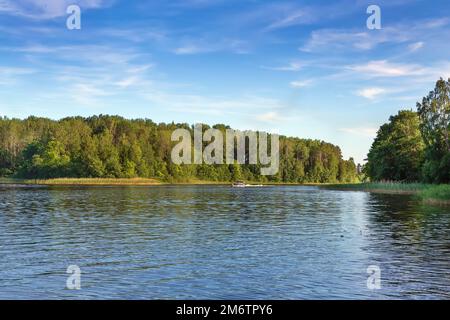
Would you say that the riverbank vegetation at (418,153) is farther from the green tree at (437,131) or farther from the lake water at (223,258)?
the lake water at (223,258)

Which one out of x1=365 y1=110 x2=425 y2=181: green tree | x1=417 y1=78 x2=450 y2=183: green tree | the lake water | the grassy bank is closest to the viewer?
the lake water

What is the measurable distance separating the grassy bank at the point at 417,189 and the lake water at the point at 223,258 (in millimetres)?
21293

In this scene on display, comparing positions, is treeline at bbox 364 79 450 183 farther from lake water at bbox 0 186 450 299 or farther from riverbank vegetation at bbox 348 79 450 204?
lake water at bbox 0 186 450 299

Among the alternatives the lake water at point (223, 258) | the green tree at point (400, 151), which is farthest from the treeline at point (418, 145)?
the lake water at point (223, 258)

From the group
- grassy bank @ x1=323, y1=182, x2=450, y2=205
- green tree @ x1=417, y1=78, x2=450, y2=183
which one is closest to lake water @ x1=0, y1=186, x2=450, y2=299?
grassy bank @ x1=323, y1=182, x2=450, y2=205

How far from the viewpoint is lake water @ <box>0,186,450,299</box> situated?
2308 cm

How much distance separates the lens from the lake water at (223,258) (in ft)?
75.7

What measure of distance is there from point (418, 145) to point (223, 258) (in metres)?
108

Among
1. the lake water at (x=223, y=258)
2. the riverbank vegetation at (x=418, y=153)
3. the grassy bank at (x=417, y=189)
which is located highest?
the riverbank vegetation at (x=418, y=153)

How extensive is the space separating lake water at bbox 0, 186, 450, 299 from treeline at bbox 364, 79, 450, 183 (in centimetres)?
4684

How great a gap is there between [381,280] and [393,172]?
4581 inches
